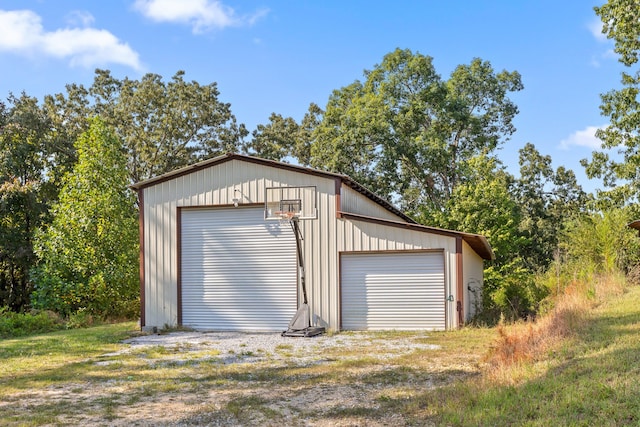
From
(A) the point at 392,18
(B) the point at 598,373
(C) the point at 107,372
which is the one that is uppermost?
(A) the point at 392,18

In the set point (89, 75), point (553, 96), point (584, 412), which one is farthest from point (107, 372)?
point (89, 75)

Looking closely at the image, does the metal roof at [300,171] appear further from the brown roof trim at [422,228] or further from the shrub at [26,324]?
the shrub at [26,324]

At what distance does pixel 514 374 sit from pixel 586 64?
11380 mm

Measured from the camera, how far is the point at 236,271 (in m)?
14.5

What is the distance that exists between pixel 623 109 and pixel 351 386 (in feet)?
53.2

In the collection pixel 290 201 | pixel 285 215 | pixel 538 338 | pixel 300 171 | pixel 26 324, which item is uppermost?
pixel 300 171

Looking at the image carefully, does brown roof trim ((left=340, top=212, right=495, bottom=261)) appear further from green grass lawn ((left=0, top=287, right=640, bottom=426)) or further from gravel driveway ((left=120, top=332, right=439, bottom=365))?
green grass lawn ((left=0, top=287, right=640, bottom=426))

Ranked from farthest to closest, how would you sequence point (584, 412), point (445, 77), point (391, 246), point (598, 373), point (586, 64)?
1. point (445, 77)
2. point (586, 64)
3. point (391, 246)
4. point (598, 373)
5. point (584, 412)

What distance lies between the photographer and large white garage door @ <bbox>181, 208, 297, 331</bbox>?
1423cm

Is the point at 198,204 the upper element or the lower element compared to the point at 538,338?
upper

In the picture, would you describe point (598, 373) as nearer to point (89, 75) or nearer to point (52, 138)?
point (52, 138)

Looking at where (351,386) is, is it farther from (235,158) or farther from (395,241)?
(235,158)

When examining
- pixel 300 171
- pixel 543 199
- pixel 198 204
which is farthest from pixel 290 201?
pixel 543 199

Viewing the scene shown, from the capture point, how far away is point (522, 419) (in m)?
4.87
